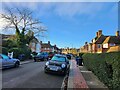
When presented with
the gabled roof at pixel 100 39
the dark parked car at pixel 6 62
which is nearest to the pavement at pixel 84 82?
the dark parked car at pixel 6 62

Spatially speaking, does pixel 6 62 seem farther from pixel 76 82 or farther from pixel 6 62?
pixel 76 82

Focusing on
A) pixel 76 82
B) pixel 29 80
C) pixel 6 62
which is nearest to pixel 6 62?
pixel 6 62

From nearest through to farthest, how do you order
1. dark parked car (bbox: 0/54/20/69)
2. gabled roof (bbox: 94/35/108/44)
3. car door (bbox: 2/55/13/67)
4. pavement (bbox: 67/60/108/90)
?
pavement (bbox: 67/60/108/90)
dark parked car (bbox: 0/54/20/69)
car door (bbox: 2/55/13/67)
gabled roof (bbox: 94/35/108/44)

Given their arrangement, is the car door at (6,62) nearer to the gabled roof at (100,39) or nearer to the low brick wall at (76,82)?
the low brick wall at (76,82)

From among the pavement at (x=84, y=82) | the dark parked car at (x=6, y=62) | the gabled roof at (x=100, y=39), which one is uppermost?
the gabled roof at (x=100, y=39)

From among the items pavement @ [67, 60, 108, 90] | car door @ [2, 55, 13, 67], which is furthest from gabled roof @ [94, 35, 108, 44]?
pavement @ [67, 60, 108, 90]

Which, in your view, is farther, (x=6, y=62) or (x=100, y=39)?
(x=100, y=39)

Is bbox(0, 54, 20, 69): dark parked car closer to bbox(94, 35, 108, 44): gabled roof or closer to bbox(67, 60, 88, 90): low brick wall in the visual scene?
bbox(67, 60, 88, 90): low brick wall

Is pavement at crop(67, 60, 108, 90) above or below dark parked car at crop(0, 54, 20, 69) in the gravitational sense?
below

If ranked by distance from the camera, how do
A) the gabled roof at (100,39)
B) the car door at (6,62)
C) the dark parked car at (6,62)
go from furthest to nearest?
the gabled roof at (100,39)
the car door at (6,62)
the dark parked car at (6,62)

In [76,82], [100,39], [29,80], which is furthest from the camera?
[100,39]

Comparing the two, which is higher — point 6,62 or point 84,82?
point 6,62

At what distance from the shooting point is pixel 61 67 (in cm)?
1391

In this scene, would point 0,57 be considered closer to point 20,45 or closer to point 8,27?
point 20,45
